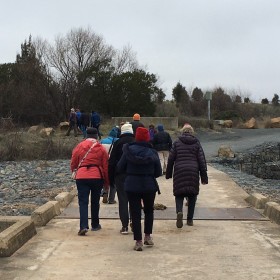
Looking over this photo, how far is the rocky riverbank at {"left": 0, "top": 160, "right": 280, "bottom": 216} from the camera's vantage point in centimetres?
1150

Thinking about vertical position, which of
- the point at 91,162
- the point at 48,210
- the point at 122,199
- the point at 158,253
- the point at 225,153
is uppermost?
the point at 91,162

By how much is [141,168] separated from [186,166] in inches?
69.7

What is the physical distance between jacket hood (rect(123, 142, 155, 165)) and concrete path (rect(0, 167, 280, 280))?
125cm

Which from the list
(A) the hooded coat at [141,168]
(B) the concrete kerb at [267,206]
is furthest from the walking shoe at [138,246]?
(B) the concrete kerb at [267,206]

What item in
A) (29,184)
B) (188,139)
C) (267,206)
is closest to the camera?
(188,139)

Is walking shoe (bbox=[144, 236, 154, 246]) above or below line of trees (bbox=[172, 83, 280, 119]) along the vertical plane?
below

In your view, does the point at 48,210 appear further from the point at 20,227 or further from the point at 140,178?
the point at 140,178

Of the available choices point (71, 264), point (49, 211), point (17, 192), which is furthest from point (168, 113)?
point (71, 264)

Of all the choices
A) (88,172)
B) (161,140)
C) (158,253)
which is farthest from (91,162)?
(161,140)

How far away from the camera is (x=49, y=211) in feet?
30.2

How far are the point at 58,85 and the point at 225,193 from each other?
27.5 meters

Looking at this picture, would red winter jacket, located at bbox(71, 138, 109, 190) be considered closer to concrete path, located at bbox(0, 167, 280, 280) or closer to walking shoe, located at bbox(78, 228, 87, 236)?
walking shoe, located at bbox(78, 228, 87, 236)

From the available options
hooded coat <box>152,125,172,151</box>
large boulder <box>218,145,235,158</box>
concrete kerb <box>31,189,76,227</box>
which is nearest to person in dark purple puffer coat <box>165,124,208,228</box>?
concrete kerb <box>31,189,76,227</box>

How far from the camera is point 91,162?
8078 millimetres
